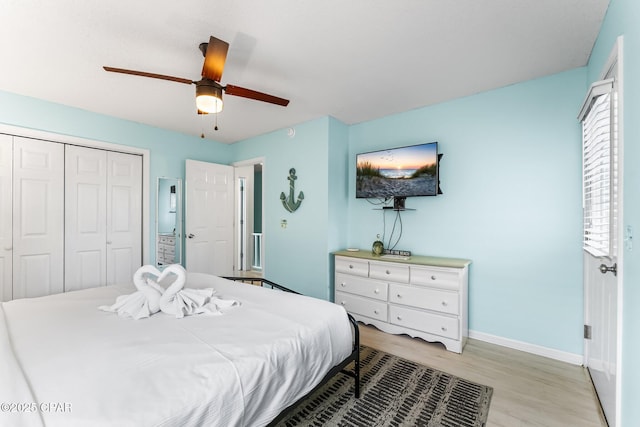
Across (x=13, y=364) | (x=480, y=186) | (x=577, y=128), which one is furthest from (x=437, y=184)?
(x=13, y=364)

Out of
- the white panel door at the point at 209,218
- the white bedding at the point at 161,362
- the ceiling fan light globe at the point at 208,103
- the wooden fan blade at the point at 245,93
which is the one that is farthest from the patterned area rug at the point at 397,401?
the white panel door at the point at 209,218

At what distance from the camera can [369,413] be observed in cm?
176

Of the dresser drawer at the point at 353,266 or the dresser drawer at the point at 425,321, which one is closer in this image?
the dresser drawer at the point at 425,321

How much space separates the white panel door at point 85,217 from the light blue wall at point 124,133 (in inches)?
9.7

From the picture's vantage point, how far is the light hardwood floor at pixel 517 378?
5.70ft

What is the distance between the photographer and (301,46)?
2.05 meters

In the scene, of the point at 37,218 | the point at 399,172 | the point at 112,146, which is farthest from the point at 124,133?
the point at 399,172

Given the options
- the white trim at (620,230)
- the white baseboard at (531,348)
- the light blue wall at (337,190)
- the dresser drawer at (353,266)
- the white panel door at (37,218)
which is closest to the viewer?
the white trim at (620,230)

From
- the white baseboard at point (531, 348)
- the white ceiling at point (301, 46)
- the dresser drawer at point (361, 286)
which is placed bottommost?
the white baseboard at point (531, 348)

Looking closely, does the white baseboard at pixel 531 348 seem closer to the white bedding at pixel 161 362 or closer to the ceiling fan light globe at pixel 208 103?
the white bedding at pixel 161 362

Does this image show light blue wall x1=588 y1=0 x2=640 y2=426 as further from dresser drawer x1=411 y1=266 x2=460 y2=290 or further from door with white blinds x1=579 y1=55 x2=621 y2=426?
dresser drawer x1=411 y1=266 x2=460 y2=290

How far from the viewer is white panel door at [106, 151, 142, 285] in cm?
355

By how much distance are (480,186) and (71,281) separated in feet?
15.5

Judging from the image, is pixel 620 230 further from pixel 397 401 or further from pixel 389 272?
pixel 389 272
